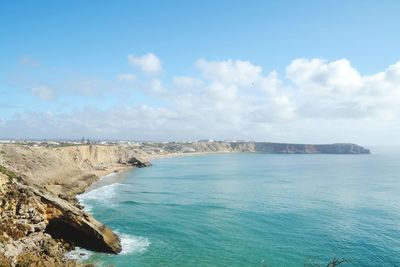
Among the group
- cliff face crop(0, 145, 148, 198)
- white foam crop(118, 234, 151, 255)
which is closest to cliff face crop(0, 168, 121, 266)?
white foam crop(118, 234, 151, 255)

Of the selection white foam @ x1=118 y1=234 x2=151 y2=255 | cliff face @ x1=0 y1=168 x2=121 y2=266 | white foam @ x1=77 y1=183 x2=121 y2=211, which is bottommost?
white foam @ x1=118 y1=234 x2=151 y2=255

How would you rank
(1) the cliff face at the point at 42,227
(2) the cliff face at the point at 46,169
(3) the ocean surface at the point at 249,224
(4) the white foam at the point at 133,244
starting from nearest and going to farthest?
(1) the cliff face at the point at 42,227 → (3) the ocean surface at the point at 249,224 → (4) the white foam at the point at 133,244 → (2) the cliff face at the point at 46,169

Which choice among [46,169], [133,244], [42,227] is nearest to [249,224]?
[133,244]

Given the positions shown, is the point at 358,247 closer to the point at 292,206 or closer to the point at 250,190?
the point at 292,206

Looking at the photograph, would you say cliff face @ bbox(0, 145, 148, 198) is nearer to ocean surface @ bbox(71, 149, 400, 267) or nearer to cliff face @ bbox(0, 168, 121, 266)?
ocean surface @ bbox(71, 149, 400, 267)

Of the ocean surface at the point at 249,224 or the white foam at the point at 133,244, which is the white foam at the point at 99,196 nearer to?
the ocean surface at the point at 249,224

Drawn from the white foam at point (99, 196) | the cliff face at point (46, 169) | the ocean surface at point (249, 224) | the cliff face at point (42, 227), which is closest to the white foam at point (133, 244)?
the ocean surface at point (249, 224)
